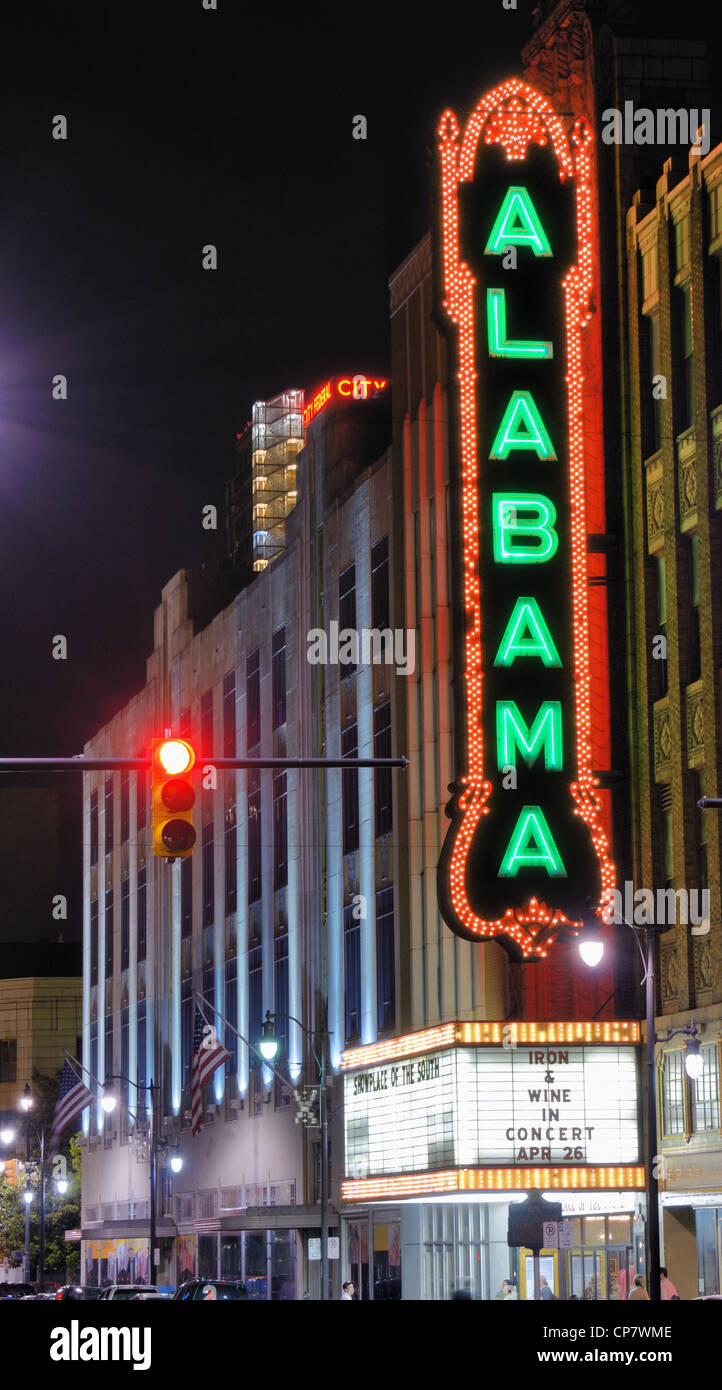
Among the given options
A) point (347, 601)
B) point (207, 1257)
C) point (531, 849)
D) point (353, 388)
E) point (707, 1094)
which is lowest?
point (207, 1257)

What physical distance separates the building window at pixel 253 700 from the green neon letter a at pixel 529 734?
3736 centimetres

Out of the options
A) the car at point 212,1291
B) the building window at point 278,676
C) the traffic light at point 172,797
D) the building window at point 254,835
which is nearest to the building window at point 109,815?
the building window at point 254,835

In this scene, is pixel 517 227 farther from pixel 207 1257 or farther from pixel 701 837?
pixel 207 1257

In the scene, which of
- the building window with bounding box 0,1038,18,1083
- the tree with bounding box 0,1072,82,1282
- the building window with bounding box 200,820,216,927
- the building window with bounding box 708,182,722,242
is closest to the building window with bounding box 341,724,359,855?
the building window with bounding box 200,820,216,927

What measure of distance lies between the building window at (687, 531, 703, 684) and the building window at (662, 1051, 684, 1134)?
8.21 meters

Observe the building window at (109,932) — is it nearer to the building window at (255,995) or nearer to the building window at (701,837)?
the building window at (255,995)

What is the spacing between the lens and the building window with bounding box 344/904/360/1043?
62656mm

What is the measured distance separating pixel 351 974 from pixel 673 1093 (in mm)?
21711

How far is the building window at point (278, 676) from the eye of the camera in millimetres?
72938

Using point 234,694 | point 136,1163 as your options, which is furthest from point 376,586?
point 136,1163

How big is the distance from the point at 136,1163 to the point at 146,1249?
17.0ft

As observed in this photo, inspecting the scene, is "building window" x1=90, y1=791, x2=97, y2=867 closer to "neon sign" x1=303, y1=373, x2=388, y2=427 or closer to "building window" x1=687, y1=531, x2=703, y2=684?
"neon sign" x1=303, y1=373, x2=388, y2=427

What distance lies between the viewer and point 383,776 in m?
60.4

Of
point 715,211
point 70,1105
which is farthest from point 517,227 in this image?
point 70,1105
